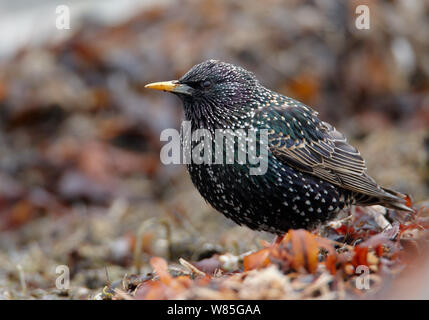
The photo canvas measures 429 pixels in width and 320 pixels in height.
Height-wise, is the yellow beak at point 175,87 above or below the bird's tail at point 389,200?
above

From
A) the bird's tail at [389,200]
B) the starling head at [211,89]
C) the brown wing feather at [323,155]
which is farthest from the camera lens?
the bird's tail at [389,200]

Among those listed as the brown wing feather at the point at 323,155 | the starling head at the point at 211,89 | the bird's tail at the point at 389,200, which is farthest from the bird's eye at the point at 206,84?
the bird's tail at the point at 389,200

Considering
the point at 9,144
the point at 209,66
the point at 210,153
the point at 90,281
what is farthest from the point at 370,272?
the point at 9,144

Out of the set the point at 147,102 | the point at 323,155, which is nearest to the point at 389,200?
the point at 323,155

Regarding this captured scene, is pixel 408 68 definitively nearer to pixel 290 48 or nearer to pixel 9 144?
pixel 290 48

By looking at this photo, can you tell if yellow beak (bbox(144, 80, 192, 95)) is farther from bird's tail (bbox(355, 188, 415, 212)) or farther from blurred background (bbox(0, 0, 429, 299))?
blurred background (bbox(0, 0, 429, 299))

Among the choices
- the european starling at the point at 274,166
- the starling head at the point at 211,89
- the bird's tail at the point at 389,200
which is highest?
the starling head at the point at 211,89

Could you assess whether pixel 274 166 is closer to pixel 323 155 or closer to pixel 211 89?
pixel 323 155

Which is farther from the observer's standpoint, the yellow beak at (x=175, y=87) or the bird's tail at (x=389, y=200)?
the bird's tail at (x=389, y=200)

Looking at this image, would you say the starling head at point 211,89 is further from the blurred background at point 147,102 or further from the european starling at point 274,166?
the blurred background at point 147,102
